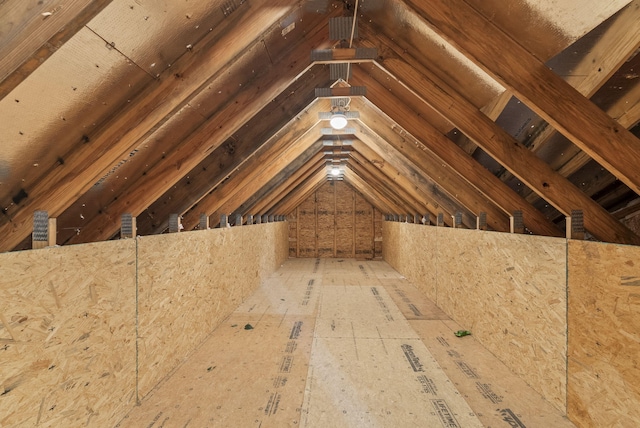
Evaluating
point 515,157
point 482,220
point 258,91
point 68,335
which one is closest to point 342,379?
point 68,335

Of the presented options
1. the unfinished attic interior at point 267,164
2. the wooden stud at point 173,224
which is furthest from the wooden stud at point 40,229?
the wooden stud at point 173,224

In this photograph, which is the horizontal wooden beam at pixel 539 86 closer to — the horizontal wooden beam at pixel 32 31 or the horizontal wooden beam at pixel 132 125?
the horizontal wooden beam at pixel 132 125

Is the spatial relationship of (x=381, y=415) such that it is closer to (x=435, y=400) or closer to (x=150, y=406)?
(x=435, y=400)

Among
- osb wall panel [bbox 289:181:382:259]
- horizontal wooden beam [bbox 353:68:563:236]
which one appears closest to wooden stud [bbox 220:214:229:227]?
horizontal wooden beam [bbox 353:68:563:236]

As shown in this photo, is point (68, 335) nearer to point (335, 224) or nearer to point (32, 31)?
point (32, 31)

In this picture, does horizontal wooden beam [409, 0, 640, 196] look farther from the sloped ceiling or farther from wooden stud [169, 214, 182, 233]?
wooden stud [169, 214, 182, 233]

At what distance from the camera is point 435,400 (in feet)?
8.50

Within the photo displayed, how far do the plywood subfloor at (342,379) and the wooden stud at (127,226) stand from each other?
1.15m

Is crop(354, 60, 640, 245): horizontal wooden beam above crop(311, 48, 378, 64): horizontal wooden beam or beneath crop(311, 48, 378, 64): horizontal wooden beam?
beneath

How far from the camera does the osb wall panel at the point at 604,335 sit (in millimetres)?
1884

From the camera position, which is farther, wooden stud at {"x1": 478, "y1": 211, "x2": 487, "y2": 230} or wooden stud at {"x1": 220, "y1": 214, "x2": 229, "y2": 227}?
wooden stud at {"x1": 220, "y1": 214, "x2": 229, "y2": 227}

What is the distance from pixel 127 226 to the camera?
2.57 meters

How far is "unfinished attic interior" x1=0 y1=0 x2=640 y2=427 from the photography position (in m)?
1.70

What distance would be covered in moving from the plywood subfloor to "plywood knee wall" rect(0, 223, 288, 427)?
9.6 inches
